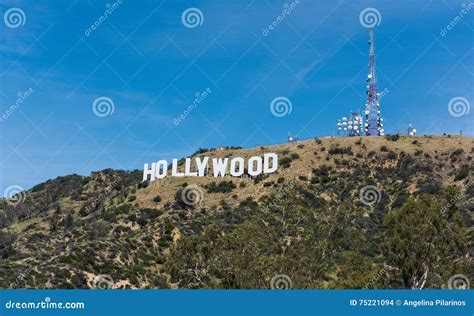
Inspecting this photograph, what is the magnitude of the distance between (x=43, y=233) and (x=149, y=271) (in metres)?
28.2

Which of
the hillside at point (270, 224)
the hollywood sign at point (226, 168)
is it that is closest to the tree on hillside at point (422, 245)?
the hillside at point (270, 224)

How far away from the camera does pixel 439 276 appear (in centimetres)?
4284

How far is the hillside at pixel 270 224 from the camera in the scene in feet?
148

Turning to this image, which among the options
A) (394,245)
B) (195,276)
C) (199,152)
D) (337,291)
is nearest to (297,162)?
(199,152)

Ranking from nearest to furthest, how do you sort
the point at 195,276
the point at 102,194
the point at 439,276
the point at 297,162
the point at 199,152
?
the point at 439,276 → the point at 195,276 → the point at 297,162 → the point at 102,194 → the point at 199,152

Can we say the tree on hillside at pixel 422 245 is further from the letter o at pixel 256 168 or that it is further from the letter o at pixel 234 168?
the letter o at pixel 234 168

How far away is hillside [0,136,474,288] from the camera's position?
148 feet

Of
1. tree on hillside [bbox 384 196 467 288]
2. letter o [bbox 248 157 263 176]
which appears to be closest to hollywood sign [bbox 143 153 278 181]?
letter o [bbox 248 157 263 176]

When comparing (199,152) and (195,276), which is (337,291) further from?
(199,152)

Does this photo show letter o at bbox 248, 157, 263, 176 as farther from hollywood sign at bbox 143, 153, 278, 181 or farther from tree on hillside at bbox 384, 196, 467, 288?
tree on hillside at bbox 384, 196, 467, 288

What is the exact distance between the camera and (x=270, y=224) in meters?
80.1

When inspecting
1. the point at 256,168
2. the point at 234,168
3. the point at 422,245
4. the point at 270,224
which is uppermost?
the point at 234,168

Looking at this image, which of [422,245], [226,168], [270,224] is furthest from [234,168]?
[422,245]

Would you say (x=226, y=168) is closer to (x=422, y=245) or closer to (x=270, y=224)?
(x=270, y=224)
